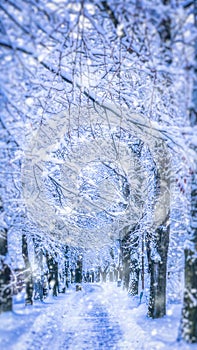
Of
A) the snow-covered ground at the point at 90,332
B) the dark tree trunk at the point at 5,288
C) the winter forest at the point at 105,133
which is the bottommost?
the snow-covered ground at the point at 90,332

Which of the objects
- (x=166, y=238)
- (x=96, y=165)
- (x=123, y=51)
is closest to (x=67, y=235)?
(x=96, y=165)

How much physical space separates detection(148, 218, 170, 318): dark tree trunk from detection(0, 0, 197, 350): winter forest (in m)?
0.04

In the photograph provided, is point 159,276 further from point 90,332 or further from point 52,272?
point 52,272

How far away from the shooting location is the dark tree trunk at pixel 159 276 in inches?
674

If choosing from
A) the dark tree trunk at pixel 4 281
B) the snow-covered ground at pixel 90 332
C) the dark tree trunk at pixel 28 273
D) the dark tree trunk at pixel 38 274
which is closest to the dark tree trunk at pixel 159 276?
the snow-covered ground at pixel 90 332

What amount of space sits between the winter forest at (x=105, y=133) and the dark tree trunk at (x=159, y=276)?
45 millimetres

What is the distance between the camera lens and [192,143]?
10.7 m

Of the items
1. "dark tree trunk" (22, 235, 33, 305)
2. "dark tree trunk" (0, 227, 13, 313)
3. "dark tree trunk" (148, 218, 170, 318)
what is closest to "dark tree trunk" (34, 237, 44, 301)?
"dark tree trunk" (22, 235, 33, 305)

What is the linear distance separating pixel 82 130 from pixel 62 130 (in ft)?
12.6

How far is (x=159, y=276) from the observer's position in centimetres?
1728

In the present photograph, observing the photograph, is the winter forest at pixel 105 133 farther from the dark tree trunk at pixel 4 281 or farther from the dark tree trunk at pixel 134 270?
the dark tree trunk at pixel 134 270

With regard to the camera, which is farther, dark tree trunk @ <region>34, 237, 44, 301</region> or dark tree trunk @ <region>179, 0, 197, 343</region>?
dark tree trunk @ <region>34, 237, 44, 301</region>

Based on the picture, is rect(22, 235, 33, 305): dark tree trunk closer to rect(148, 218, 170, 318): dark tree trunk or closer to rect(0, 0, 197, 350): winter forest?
rect(0, 0, 197, 350): winter forest

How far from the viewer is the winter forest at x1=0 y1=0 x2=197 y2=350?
10008 mm
